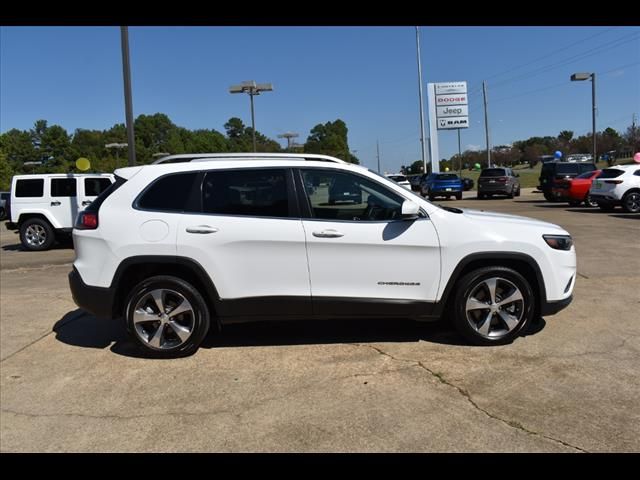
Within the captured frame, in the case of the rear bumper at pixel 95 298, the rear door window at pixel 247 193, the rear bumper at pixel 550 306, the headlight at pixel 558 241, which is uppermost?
the rear door window at pixel 247 193

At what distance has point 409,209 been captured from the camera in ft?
13.9

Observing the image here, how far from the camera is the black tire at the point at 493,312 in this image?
445 centimetres

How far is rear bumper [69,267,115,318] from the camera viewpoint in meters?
4.50

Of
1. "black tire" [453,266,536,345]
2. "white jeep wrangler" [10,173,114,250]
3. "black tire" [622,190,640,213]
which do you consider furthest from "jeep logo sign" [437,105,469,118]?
"black tire" [453,266,536,345]

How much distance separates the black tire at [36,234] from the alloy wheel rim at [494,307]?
11.8m

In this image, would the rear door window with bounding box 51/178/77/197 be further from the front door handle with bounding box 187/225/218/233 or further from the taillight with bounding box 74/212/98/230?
the front door handle with bounding box 187/225/218/233

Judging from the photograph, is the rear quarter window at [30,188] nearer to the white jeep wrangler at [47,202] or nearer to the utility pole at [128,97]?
the white jeep wrangler at [47,202]

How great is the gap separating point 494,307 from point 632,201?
49.3ft

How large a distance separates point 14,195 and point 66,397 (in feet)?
36.2

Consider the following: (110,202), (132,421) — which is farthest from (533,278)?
(110,202)

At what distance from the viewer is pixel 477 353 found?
14.5 ft

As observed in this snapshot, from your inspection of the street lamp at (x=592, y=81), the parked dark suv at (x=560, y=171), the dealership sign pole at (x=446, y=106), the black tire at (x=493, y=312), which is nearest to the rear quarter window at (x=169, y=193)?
the black tire at (x=493, y=312)

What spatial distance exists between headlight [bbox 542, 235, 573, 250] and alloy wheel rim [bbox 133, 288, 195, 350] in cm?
318

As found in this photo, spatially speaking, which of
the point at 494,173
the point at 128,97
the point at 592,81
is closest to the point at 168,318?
the point at 128,97
